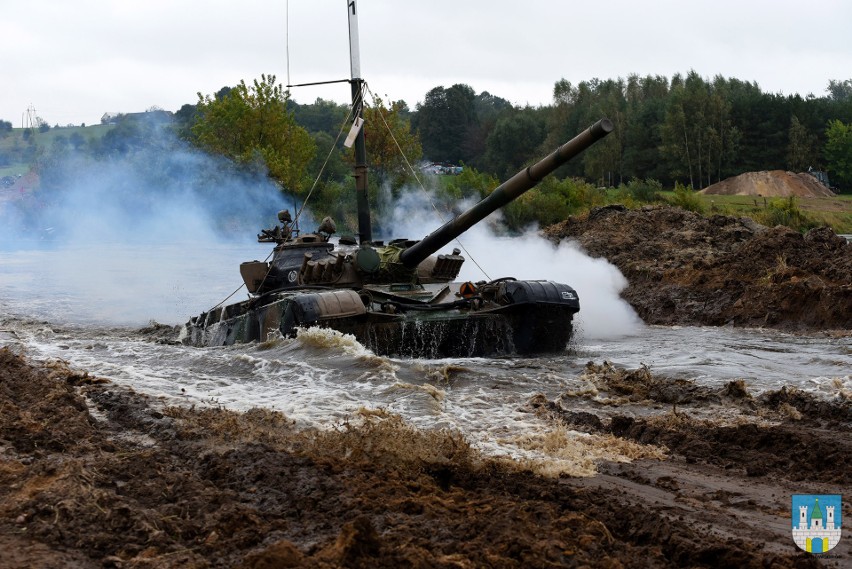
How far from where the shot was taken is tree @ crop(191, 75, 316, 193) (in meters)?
43.4

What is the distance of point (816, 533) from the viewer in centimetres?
572

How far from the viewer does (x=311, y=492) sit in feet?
20.8

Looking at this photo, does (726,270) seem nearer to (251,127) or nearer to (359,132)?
(359,132)

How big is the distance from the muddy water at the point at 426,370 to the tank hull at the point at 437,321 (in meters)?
0.28

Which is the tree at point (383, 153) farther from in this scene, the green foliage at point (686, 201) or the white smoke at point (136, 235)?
the green foliage at point (686, 201)

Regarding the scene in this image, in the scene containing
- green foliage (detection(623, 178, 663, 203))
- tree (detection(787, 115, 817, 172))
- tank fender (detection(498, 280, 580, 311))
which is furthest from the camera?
tree (detection(787, 115, 817, 172))

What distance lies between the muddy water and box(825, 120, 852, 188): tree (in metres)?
48.9

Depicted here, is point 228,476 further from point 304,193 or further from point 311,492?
point 304,193

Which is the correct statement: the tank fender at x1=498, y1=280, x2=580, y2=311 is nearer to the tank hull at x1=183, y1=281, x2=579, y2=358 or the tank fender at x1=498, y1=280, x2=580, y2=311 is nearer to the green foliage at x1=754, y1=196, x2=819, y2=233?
the tank hull at x1=183, y1=281, x2=579, y2=358

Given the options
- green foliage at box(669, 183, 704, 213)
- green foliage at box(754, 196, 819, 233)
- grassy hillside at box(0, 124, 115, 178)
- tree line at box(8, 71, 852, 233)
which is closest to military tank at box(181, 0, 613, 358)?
tree line at box(8, 71, 852, 233)

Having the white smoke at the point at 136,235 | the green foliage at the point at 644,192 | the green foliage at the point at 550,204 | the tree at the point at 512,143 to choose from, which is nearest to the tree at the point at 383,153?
the green foliage at the point at 550,204

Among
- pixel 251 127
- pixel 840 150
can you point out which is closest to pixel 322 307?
pixel 251 127

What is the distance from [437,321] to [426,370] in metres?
1.45

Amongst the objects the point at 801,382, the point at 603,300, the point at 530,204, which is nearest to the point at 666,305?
the point at 603,300
